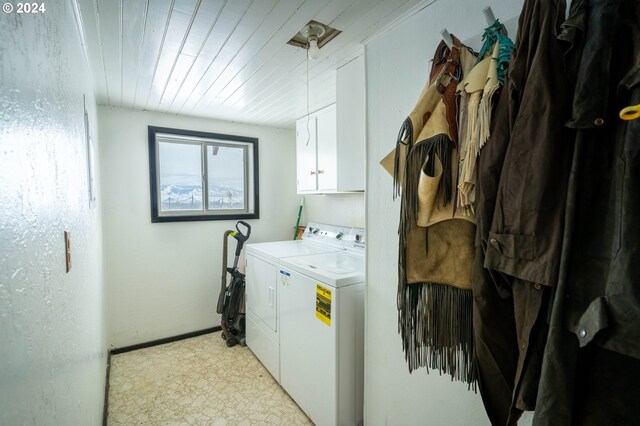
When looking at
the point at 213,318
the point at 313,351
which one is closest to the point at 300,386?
the point at 313,351

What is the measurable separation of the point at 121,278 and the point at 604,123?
11.0 feet

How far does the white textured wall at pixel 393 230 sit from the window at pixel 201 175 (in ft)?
6.83

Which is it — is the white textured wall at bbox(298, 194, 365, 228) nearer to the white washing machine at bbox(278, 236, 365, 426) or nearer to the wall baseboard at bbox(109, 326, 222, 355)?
the white washing machine at bbox(278, 236, 365, 426)

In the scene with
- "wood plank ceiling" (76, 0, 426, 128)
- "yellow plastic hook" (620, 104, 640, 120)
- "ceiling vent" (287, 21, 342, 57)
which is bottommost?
"yellow plastic hook" (620, 104, 640, 120)

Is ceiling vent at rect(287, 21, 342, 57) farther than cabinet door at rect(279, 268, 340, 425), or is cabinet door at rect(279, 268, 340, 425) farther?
cabinet door at rect(279, 268, 340, 425)

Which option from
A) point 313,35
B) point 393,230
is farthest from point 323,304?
point 313,35

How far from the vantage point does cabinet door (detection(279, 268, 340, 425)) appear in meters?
1.70

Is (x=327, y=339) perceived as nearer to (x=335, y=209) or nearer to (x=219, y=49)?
(x=335, y=209)

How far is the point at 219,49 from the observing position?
162 centimetres

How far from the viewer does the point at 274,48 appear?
64.5 inches

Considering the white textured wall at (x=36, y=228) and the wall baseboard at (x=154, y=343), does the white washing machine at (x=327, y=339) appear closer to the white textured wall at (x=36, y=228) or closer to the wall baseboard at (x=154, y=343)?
the white textured wall at (x=36, y=228)

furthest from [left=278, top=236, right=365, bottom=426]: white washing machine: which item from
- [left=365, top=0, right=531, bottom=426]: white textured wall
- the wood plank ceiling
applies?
the wood plank ceiling

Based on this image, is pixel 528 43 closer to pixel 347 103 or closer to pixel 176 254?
pixel 347 103

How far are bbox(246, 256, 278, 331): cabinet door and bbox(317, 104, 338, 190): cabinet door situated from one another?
0.85 meters
